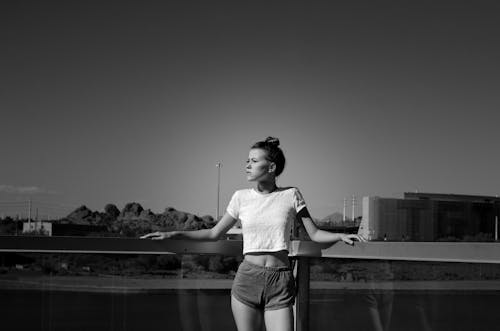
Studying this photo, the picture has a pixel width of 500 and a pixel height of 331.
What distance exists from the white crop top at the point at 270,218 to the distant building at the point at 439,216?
3013cm

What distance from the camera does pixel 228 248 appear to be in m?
3.37

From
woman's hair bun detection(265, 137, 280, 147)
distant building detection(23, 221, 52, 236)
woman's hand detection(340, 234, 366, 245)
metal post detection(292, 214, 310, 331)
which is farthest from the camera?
distant building detection(23, 221, 52, 236)

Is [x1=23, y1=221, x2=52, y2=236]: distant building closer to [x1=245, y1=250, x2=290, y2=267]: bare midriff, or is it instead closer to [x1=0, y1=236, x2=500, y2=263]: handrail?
[x1=0, y1=236, x2=500, y2=263]: handrail

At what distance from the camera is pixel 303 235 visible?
10.6 feet

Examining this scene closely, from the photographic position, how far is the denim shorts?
9.12ft

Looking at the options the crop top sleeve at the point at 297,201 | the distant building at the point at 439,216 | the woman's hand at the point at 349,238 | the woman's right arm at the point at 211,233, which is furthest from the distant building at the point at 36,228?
the distant building at the point at 439,216

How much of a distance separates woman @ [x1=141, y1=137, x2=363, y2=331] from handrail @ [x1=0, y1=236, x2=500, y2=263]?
329 millimetres

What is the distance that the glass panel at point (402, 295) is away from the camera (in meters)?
2.89

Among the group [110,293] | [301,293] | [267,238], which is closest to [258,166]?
[267,238]

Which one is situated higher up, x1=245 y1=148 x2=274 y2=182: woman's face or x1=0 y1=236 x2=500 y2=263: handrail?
x1=245 y1=148 x2=274 y2=182: woman's face

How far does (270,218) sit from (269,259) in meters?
0.16

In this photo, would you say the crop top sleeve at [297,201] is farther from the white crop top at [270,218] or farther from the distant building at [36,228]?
the distant building at [36,228]

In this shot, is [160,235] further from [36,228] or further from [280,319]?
→ [36,228]

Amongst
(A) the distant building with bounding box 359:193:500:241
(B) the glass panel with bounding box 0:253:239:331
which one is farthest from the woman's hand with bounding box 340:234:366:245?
(A) the distant building with bounding box 359:193:500:241
